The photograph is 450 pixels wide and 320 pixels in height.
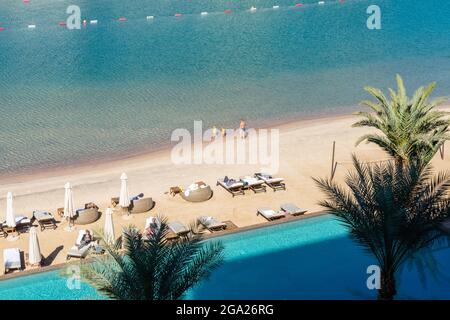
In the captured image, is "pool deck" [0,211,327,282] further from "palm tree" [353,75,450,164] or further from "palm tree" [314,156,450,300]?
"palm tree" [314,156,450,300]

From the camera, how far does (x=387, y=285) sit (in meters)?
12.7

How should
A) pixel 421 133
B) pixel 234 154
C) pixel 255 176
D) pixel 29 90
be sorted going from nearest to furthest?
pixel 421 133 → pixel 255 176 → pixel 234 154 → pixel 29 90

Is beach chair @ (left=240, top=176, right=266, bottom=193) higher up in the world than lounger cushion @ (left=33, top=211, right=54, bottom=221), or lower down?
higher up

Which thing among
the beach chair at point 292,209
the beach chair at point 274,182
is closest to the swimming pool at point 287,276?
the beach chair at point 292,209

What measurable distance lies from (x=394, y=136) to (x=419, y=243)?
18.0ft

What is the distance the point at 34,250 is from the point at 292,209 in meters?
6.45

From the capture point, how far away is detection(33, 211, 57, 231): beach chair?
683 inches

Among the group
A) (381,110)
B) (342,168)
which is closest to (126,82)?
(342,168)

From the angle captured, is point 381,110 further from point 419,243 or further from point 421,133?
point 419,243

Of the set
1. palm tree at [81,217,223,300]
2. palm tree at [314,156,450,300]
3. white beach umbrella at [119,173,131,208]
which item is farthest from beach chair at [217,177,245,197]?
palm tree at [81,217,223,300]

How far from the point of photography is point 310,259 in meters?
15.2

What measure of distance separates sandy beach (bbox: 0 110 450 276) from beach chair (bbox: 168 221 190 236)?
82cm

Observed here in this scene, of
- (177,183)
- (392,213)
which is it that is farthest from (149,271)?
(177,183)

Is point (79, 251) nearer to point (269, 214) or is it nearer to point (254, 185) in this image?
point (269, 214)
